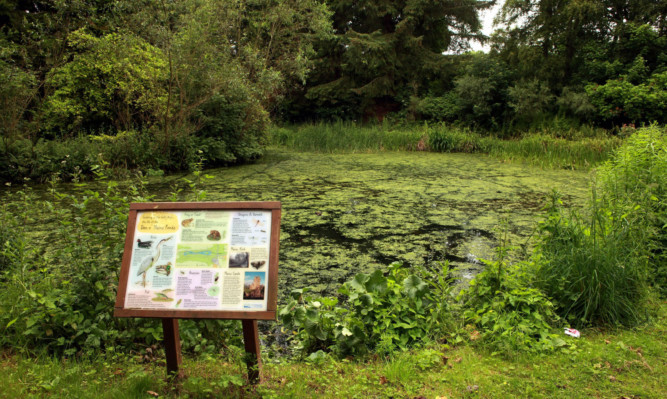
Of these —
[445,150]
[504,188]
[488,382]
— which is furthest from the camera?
[445,150]

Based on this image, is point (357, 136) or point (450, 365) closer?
point (450, 365)

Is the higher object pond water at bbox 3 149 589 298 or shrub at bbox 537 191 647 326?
shrub at bbox 537 191 647 326

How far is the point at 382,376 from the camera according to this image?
2100 millimetres

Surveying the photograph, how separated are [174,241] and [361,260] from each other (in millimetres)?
2148

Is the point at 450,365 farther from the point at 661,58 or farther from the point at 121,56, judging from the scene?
the point at 661,58

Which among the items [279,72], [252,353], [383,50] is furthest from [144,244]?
[383,50]

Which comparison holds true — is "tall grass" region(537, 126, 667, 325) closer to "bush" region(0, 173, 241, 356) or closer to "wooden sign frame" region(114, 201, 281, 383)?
"wooden sign frame" region(114, 201, 281, 383)

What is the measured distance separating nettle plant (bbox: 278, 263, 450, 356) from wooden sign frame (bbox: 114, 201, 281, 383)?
529 millimetres

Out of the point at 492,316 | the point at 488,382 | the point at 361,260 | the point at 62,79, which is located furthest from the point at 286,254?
the point at 62,79

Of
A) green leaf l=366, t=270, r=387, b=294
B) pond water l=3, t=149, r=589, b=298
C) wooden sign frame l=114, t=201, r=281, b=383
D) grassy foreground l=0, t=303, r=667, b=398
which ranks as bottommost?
pond water l=3, t=149, r=589, b=298

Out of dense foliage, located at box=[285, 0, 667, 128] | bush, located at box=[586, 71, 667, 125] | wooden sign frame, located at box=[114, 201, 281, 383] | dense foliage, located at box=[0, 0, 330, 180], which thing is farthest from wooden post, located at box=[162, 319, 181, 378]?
dense foliage, located at box=[285, 0, 667, 128]

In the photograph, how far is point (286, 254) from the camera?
13.0 ft

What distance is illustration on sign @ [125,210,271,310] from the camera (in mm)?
1806

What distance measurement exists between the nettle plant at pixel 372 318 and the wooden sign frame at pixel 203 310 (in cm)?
53
